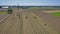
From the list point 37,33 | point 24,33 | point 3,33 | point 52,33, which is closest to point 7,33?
point 3,33

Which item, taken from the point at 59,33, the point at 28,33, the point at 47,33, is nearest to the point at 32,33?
the point at 28,33

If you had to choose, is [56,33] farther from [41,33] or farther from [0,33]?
[0,33]

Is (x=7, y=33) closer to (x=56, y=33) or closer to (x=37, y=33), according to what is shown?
(x=37, y=33)

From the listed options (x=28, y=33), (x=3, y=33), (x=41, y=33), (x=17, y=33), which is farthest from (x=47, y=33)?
(x=3, y=33)

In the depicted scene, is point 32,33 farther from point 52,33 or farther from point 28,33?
point 52,33

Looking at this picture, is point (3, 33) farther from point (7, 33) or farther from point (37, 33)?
point (37, 33)

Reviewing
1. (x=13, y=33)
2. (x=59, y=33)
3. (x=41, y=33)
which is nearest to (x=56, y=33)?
(x=59, y=33)
